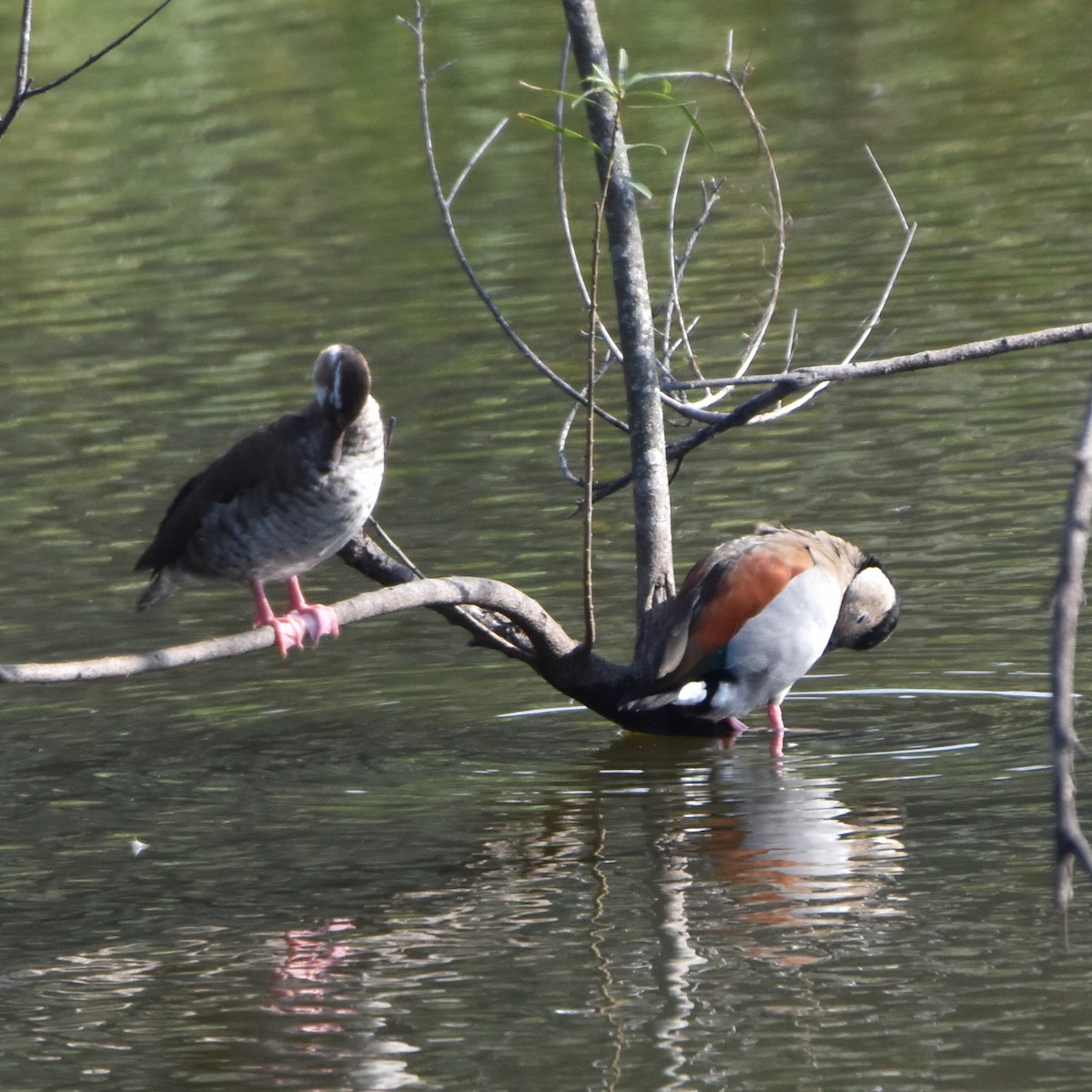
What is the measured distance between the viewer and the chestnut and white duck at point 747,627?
759 centimetres

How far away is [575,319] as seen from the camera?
13.6 m

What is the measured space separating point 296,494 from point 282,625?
1.31 feet

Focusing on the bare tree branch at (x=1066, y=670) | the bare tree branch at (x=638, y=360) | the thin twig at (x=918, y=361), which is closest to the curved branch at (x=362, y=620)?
the bare tree branch at (x=638, y=360)

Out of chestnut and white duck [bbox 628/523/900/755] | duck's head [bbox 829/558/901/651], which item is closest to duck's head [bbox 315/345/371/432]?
chestnut and white duck [bbox 628/523/900/755]

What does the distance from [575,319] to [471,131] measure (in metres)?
6.27

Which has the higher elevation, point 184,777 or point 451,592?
point 451,592

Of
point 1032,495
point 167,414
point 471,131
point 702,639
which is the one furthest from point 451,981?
point 471,131

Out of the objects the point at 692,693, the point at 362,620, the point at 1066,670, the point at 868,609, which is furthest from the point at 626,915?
the point at 1066,670

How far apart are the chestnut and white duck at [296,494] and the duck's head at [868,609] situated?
2.21m

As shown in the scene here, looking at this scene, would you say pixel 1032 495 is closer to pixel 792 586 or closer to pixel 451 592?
pixel 792 586

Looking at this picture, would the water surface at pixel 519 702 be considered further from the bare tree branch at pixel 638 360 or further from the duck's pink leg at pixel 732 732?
the bare tree branch at pixel 638 360

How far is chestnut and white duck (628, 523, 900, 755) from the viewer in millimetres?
7586

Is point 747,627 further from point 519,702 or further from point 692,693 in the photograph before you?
point 519,702

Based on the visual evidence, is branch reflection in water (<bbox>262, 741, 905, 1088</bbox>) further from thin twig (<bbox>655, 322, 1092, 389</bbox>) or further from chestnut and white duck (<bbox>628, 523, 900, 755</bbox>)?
thin twig (<bbox>655, 322, 1092, 389</bbox>)
